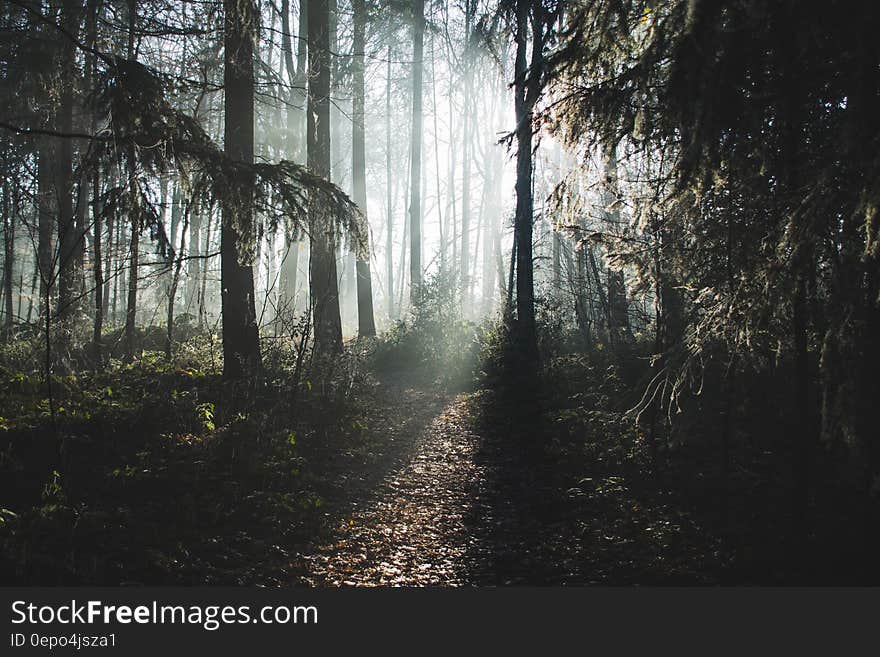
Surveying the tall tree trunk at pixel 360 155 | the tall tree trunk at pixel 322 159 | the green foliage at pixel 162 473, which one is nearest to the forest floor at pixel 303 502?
the green foliage at pixel 162 473

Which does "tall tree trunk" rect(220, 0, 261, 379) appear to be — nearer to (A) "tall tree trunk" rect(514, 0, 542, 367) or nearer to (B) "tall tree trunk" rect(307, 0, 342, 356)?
(B) "tall tree trunk" rect(307, 0, 342, 356)

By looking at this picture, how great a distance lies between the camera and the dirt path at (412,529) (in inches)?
162

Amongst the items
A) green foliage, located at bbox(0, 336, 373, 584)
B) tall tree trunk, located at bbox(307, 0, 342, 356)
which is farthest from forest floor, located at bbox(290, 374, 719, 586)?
tall tree trunk, located at bbox(307, 0, 342, 356)

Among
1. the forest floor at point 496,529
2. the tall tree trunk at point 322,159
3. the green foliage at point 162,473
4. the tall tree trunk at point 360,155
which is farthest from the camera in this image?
the tall tree trunk at point 360,155

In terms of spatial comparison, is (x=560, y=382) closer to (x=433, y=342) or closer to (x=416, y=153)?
(x=433, y=342)

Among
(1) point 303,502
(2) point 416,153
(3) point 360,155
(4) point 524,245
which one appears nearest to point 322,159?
(4) point 524,245

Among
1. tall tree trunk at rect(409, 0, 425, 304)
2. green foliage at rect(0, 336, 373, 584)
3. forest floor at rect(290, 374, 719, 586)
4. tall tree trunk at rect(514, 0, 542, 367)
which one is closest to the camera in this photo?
green foliage at rect(0, 336, 373, 584)

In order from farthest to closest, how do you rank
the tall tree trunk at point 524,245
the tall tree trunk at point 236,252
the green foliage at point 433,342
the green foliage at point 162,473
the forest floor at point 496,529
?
the green foliage at point 433,342 → the tall tree trunk at point 524,245 → the tall tree trunk at point 236,252 → the forest floor at point 496,529 → the green foliage at point 162,473

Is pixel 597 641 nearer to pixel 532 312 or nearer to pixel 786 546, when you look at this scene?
pixel 786 546

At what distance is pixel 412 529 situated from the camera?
Result: 4949mm

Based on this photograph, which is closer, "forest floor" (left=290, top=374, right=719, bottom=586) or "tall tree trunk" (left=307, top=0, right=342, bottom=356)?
"forest floor" (left=290, top=374, right=719, bottom=586)

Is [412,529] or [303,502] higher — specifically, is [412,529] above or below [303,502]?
below

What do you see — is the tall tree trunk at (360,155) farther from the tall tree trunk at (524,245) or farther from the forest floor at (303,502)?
the forest floor at (303,502)

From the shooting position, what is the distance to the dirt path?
4.12 m
